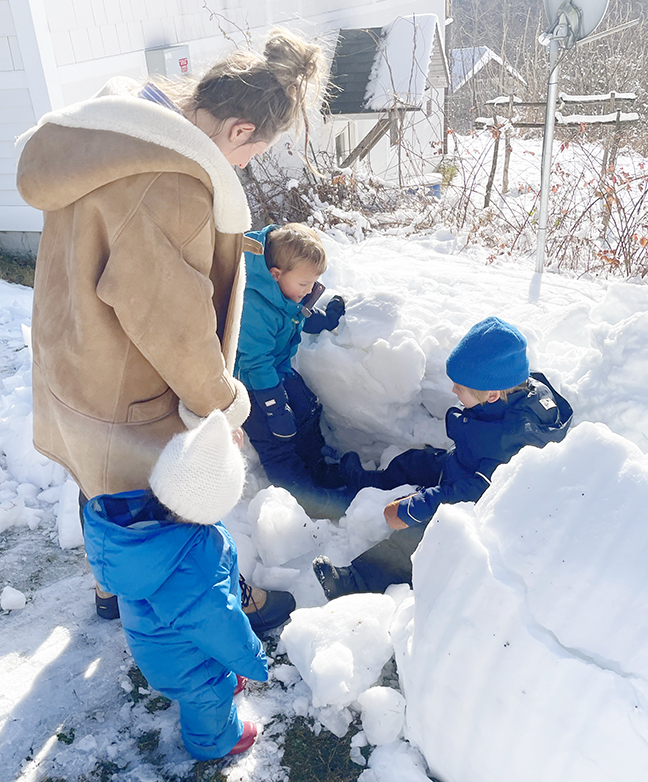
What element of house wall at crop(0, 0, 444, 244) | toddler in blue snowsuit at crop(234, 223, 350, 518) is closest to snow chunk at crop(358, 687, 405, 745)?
toddler in blue snowsuit at crop(234, 223, 350, 518)

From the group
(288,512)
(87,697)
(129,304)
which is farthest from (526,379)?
(87,697)

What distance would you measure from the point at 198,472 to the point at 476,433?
4.03ft

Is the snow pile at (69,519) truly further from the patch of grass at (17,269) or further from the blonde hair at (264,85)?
the patch of grass at (17,269)

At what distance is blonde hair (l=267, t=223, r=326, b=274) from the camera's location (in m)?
2.87

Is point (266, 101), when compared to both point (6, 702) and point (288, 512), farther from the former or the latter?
point (6, 702)

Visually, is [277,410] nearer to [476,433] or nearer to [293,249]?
[293,249]

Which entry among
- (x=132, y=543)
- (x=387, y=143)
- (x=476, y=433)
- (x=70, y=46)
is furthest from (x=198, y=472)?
(x=387, y=143)

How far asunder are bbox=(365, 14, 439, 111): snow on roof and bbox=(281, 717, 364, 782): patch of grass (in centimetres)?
841

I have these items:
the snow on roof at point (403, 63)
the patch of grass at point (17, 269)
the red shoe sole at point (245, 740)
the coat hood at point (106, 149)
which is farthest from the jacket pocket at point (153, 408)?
the snow on roof at point (403, 63)

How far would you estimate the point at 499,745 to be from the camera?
58.4 inches

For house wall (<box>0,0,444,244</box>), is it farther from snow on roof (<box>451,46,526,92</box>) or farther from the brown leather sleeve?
snow on roof (<box>451,46,526,92</box>)

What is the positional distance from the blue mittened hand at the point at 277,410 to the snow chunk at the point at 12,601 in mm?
1259

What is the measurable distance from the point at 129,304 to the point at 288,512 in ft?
4.43

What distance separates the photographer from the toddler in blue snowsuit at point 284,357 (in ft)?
9.49
